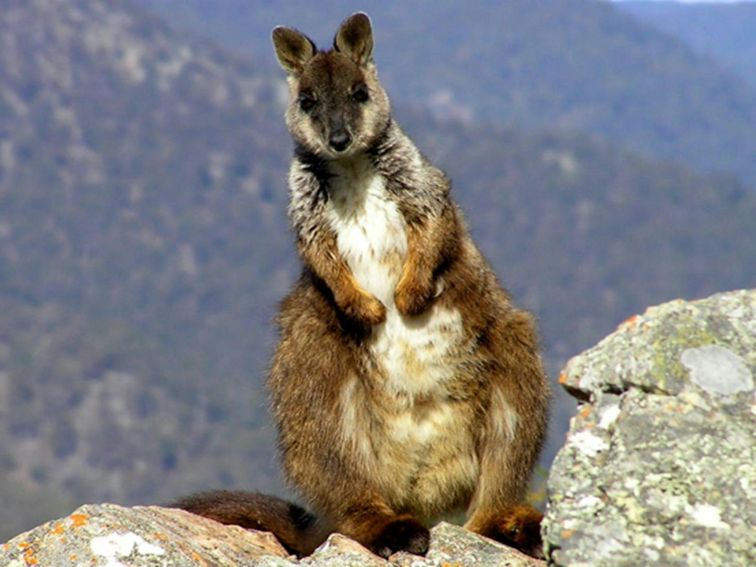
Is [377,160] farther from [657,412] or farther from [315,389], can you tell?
[657,412]

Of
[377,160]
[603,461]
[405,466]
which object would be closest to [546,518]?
[603,461]

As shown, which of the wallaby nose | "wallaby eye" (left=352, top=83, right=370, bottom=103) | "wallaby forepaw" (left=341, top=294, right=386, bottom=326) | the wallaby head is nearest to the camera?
"wallaby forepaw" (left=341, top=294, right=386, bottom=326)

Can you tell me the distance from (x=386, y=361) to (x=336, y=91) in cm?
199

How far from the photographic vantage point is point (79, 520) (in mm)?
7594

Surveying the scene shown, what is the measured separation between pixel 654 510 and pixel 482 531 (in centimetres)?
274

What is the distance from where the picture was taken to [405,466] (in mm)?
9812

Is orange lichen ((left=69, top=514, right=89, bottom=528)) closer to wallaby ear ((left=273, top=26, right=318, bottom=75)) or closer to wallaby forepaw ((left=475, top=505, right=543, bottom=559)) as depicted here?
wallaby forepaw ((left=475, top=505, right=543, bottom=559))

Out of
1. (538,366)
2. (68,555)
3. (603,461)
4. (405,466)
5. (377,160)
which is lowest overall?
(68,555)

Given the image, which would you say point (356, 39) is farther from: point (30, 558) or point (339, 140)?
point (30, 558)

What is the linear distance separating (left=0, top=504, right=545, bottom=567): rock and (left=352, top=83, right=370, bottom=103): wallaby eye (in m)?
3.16

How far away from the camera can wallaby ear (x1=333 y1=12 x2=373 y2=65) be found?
34.8 feet

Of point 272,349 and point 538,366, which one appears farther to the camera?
point 272,349

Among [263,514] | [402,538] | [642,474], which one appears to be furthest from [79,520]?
[642,474]

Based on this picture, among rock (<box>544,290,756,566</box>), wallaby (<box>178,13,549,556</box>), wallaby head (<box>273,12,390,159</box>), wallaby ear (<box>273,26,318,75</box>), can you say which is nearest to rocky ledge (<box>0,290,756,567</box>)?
rock (<box>544,290,756,566</box>)
